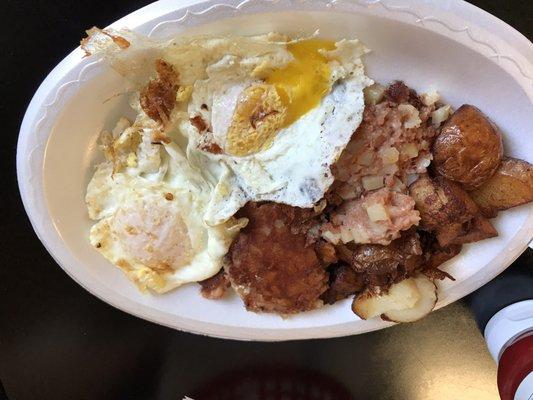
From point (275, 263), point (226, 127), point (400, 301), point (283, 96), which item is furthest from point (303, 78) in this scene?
point (400, 301)

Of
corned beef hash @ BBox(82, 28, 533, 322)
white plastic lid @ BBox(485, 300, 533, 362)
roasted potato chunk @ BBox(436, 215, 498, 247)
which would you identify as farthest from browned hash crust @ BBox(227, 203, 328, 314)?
→ white plastic lid @ BBox(485, 300, 533, 362)

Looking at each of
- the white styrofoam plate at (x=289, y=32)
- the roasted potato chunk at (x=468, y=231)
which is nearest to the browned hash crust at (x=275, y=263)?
the white styrofoam plate at (x=289, y=32)

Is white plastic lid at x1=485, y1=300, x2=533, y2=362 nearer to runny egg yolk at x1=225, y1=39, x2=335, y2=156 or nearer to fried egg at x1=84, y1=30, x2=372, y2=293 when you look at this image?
fried egg at x1=84, y1=30, x2=372, y2=293

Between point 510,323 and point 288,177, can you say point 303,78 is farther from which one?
point 510,323

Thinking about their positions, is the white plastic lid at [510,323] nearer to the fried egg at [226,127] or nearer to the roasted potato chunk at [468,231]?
the roasted potato chunk at [468,231]

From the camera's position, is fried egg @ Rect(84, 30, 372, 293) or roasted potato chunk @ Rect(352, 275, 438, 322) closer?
fried egg @ Rect(84, 30, 372, 293)

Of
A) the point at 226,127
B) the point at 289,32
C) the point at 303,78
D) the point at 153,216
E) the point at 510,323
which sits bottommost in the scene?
the point at 510,323

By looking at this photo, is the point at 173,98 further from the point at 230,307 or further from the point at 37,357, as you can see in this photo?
the point at 37,357
